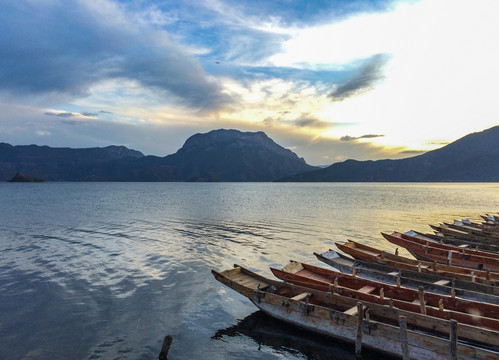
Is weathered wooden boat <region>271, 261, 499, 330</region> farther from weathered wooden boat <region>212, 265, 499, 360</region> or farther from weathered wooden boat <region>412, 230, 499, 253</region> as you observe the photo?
weathered wooden boat <region>412, 230, 499, 253</region>

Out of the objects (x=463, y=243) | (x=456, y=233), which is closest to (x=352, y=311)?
(x=463, y=243)

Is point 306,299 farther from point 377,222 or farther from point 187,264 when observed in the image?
point 377,222

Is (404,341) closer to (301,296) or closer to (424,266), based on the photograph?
(301,296)

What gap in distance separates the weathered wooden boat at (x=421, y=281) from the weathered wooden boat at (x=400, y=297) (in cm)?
57

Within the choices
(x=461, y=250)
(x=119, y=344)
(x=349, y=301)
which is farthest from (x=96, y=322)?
(x=461, y=250)

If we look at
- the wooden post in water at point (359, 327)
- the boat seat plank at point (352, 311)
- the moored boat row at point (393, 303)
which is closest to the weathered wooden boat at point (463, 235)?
the moored boat row at point (393, 303)

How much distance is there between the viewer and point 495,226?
123 feet

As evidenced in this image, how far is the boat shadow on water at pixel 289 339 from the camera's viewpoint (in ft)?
40.3

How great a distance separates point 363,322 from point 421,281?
581cm

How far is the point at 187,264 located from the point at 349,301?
15.1 m

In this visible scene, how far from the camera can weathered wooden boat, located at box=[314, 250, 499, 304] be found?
13.7 metres

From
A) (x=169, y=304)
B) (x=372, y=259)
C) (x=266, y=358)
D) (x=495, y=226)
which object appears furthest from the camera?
(x=495, y=226)

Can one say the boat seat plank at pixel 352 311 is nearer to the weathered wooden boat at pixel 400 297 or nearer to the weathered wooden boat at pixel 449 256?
the weathered wooden boat at pixel 400 297

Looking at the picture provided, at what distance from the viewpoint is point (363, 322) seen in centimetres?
1146
